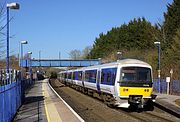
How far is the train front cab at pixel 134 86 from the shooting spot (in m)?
22.0

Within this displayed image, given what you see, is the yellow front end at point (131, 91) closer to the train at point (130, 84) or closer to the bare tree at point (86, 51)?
the train at point (130, 84)

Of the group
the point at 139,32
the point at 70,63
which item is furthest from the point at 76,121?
the point at 70,63

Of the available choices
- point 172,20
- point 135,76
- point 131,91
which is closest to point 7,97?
point 131,91

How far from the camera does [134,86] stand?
2208 centimetres

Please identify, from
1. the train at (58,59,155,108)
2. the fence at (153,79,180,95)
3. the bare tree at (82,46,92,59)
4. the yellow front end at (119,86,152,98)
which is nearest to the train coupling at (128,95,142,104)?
the train at (58,59,155,108)

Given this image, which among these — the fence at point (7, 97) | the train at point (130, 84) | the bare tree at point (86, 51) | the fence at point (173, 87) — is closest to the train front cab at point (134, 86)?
the train at point (130, 84)

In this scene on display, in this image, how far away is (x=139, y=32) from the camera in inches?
3359

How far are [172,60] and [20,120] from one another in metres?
36.3

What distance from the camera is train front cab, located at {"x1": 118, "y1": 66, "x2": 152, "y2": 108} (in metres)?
22.0

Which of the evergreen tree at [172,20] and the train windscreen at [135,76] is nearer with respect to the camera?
the train windscreen at [135,76]

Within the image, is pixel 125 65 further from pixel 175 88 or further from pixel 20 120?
pixel 175 88

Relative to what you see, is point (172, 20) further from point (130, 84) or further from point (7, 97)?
point (7, 97)

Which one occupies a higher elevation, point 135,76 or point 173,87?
point 135,76

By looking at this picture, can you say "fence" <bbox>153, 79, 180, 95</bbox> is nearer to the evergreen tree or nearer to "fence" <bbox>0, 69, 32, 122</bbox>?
"fence" <bbox>0, 69, 32, 122</bbox>
